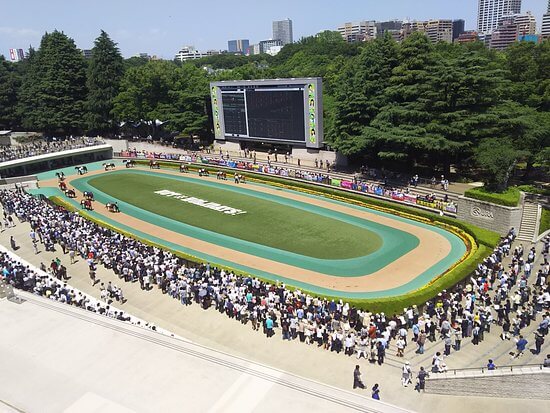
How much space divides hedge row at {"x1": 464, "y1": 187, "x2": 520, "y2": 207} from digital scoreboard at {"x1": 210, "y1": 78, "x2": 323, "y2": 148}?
20.1m

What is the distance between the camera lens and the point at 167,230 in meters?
34.7

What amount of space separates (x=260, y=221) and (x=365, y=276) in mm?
11736

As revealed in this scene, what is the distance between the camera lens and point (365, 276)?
25.6 metres

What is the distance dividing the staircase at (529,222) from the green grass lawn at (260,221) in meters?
9.19

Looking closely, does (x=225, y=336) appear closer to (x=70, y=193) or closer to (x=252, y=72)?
(x=70, y=193)

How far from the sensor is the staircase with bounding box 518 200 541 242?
28.6 m

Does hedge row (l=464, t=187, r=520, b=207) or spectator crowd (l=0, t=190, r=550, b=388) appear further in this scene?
hedge row (l=464, t=187, r=520, b=207)

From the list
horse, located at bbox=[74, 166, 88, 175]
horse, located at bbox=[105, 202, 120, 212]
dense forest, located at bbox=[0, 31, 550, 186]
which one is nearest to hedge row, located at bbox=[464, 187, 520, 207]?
dense forest, located at bbox=[0, 31, 550, 186]

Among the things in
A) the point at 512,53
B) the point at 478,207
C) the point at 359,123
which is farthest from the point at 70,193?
the point at 512,53

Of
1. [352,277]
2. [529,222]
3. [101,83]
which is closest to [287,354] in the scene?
[352,277]

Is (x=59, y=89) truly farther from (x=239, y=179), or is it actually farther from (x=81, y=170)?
(x=239, y=179)

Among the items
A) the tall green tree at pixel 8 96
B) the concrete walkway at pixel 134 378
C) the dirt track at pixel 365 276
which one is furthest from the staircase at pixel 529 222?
the tall green tree at pixel 8 96

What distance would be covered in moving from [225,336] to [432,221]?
1980 cm

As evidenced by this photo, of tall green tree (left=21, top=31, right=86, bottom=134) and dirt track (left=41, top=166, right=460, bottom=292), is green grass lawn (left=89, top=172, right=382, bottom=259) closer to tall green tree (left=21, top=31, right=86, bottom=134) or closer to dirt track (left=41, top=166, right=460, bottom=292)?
dirt track (left=41, top=166, right=460, bottom=292)
